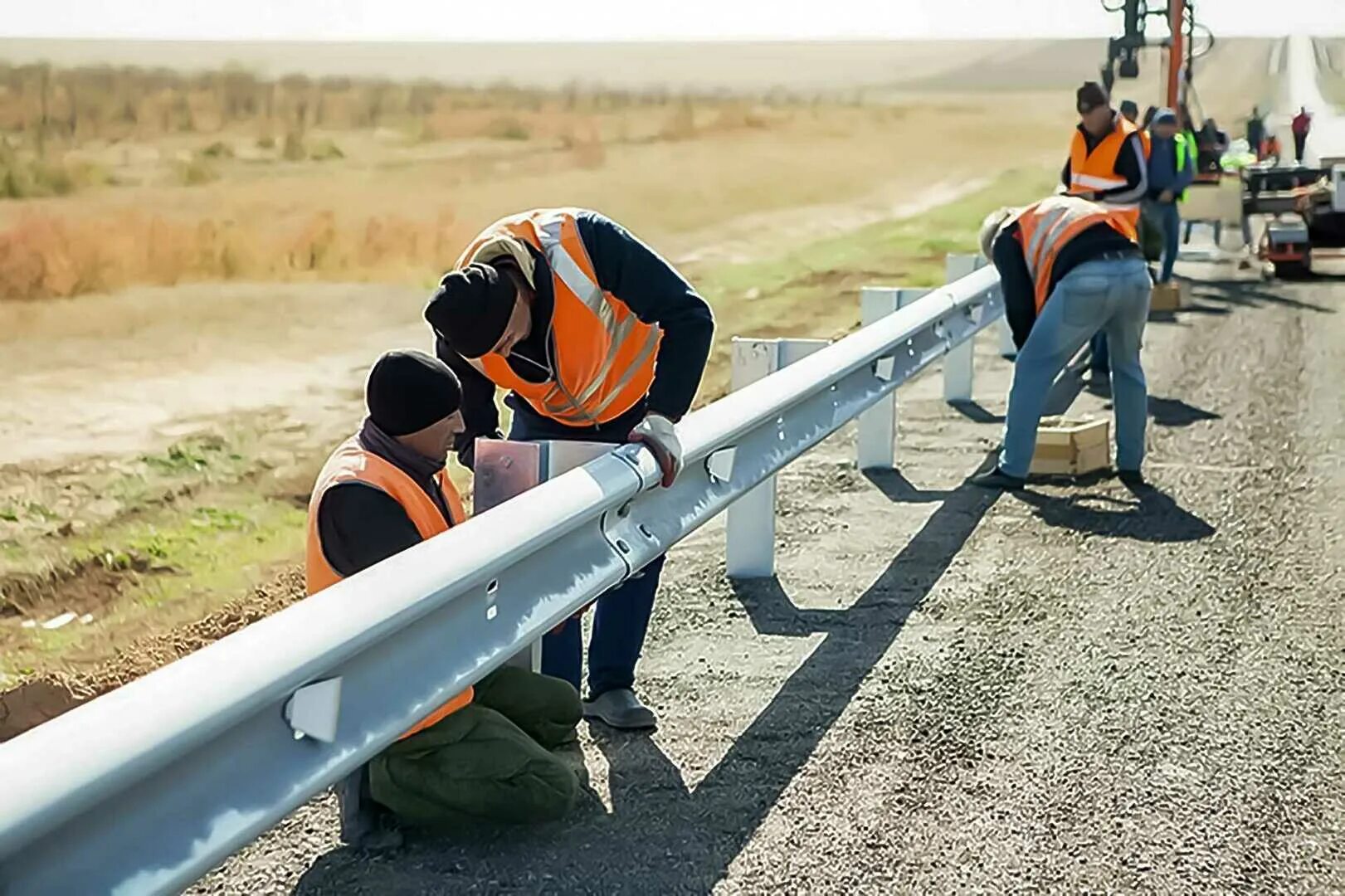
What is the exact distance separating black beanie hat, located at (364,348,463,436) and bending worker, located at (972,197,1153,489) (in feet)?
15.6

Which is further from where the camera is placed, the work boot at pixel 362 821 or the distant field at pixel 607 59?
the distant field at pixel 607 59

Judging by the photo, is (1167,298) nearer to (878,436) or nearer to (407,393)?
(878,436)

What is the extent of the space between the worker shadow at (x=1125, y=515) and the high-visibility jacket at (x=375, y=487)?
3.96 metres

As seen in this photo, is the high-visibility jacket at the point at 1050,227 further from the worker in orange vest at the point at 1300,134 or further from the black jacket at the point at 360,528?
the worker in orange vest at the point at 1300,134

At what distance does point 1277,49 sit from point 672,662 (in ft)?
444

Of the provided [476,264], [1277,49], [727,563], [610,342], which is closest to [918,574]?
[727,563]

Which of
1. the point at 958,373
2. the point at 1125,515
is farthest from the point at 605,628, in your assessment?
the point at 958,373

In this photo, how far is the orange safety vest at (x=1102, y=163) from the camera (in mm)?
12594

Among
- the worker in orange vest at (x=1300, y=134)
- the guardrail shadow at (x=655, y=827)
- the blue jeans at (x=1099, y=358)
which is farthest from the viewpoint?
the worker in orange vest at (x=1300, y=134)

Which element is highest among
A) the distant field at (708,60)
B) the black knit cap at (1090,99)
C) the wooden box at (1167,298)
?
the black knit cap at (1090,99)

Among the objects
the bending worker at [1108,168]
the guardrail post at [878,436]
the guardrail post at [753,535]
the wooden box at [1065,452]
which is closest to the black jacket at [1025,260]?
the wooden box at [1065,452]

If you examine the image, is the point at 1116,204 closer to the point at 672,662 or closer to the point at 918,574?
the point at 918,574

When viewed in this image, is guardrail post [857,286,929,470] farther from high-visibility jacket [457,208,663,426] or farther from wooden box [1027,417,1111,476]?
high-visibility jacket [457,208,663,426]

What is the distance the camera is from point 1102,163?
12695 millimetres
